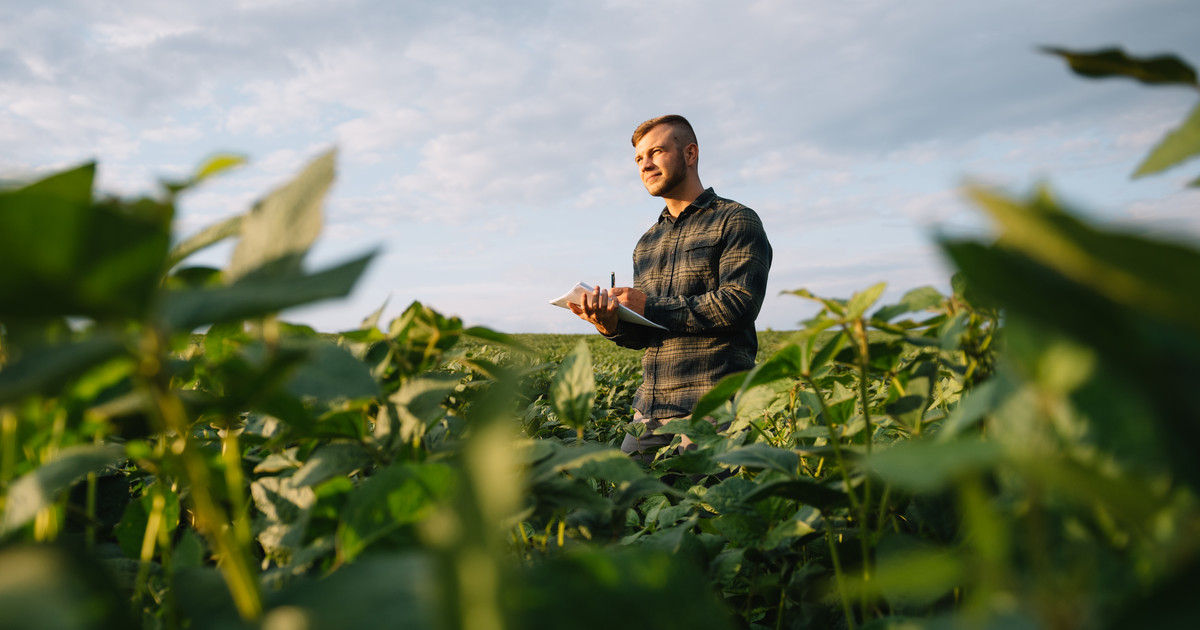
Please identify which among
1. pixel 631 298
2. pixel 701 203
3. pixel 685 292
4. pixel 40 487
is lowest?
pixel 685 292

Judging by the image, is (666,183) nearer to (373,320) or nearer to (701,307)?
(701,307)

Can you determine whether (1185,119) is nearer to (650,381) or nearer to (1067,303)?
(1067,303)

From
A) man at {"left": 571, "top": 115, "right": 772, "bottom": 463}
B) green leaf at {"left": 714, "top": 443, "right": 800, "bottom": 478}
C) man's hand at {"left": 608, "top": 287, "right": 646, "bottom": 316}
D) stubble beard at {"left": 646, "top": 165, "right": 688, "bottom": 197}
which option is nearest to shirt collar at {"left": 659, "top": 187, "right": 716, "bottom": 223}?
man at {"left": 571, "top": 115, "right": 772, "bottom": 463}

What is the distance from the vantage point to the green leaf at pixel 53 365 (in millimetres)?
350

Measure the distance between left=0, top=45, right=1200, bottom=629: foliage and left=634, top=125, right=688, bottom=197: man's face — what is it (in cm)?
402

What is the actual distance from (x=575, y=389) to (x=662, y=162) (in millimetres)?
4093

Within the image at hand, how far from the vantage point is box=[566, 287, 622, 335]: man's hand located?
363cm

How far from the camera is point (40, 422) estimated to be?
59 centimetres

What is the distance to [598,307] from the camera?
11.9 feet

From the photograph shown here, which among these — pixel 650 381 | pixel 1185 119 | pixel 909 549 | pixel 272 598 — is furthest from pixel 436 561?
pixel 650 381

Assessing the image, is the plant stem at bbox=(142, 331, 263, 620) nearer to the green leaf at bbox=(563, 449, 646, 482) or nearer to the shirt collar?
the green leaf at bbox=(563, 449, 646, 482)

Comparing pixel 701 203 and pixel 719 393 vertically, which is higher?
pixel 719 393

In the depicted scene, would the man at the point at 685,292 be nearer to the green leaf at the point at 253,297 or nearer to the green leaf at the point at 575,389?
the green leaf at the point at 575,389

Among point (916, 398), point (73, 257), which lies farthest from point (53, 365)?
point (916, 398)
